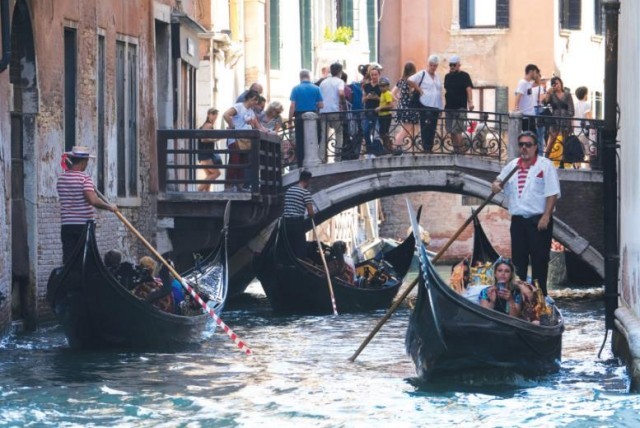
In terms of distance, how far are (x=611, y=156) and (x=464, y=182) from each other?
→ 251 inches

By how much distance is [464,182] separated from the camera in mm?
16078

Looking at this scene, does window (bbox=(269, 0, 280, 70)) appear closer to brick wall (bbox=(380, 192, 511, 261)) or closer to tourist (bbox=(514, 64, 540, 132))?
brick wall (bbox=(380, 192, 511, 261))

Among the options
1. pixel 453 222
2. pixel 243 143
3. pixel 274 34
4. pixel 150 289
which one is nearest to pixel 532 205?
pixel 150 289

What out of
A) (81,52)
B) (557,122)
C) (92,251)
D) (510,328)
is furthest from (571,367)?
(557,122)

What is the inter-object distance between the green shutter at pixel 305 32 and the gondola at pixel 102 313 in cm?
1141

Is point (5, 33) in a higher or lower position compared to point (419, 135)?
higher

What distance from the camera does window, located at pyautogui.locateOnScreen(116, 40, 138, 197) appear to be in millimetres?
13711

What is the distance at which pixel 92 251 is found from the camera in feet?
32.5

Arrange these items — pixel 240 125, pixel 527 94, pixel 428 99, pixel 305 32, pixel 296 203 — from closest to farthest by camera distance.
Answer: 1. pixel 296 203
2. pixel 240 125
3. pixel 428 99
4. pixel 527 94
5. pixel 305 32

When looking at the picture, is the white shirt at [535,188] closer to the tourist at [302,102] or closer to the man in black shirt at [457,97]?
the tourist at [302,102]

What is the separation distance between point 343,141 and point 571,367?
630cm

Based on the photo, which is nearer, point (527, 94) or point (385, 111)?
point (385, 111)

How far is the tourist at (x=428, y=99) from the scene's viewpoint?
15797 mm

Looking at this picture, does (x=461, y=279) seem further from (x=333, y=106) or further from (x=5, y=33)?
(x=333, y=106)
